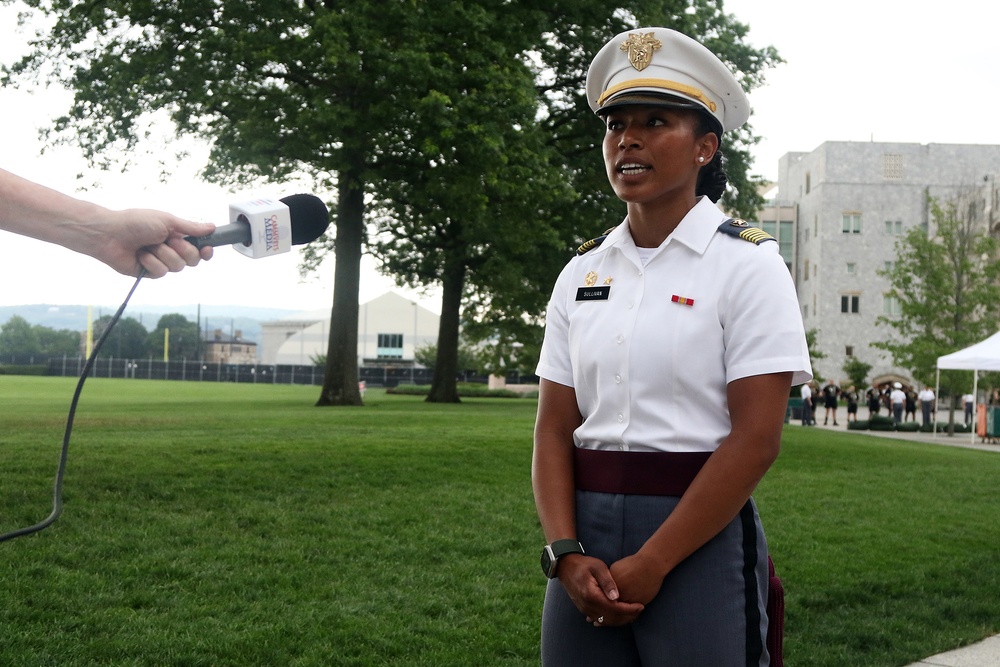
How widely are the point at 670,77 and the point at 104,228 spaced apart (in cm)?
138

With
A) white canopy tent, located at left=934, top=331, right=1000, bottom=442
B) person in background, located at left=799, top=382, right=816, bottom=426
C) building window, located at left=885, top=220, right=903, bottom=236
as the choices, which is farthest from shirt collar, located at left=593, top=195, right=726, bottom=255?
building window, located at left=885, top=220, right=903, bottom=236

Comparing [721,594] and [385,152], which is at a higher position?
[385,152]

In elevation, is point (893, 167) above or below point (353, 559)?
above

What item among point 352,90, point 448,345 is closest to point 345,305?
point 352,90

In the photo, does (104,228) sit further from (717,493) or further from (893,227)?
(893,227)

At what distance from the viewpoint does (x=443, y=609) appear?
6750mm

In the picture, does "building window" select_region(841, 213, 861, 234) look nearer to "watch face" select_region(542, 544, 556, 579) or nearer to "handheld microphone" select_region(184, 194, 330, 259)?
"watch face" select_region(542, 544, 556, 579)

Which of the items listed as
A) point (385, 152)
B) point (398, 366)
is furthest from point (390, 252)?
point (398, 366)

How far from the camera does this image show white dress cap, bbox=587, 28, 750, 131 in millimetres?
2680

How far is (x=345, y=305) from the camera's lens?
2978 cm

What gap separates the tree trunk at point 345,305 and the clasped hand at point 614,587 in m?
26.6

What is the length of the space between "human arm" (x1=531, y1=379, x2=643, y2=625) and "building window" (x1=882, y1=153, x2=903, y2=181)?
88910mm

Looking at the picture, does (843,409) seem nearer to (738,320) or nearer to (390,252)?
(390,252)

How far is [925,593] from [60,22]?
21789 millimetres
